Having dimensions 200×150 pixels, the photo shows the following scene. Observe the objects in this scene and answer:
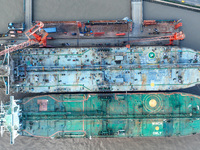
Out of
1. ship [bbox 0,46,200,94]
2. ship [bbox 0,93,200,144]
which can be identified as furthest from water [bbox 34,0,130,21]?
ship [bbox 0,93,200,144]

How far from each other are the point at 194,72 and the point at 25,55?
Result: 32461 millimetres

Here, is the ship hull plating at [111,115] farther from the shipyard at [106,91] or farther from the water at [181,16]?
the water at [181,16]

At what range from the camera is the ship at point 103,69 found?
29188 mm

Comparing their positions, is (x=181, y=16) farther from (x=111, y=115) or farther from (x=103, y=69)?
(x=111, y=115)

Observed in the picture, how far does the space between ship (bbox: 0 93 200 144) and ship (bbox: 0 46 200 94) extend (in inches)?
75.8

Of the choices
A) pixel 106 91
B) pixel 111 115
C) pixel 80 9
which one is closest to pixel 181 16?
pixel 80 9

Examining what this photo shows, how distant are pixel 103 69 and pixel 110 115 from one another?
346 inches

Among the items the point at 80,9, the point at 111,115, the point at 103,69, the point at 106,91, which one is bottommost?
the point at 111,115

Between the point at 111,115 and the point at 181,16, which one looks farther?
the point at 181,16

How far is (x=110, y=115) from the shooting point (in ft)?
96.0

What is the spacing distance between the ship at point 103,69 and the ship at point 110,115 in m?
1.93

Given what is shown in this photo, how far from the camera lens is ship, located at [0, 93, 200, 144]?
1149 inches

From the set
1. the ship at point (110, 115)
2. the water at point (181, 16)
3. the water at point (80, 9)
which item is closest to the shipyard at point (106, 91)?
the ship at point (110, 115)

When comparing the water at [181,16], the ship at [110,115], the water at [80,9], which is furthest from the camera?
the water at [80,9]
